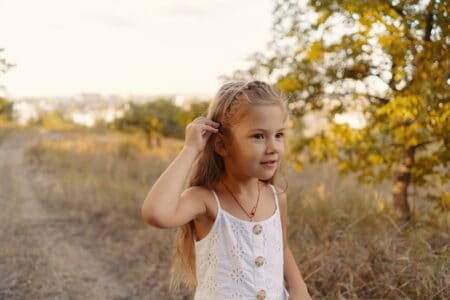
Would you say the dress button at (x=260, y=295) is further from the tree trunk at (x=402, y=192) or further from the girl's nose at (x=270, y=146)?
the tree trunk at (x=402, y=192)

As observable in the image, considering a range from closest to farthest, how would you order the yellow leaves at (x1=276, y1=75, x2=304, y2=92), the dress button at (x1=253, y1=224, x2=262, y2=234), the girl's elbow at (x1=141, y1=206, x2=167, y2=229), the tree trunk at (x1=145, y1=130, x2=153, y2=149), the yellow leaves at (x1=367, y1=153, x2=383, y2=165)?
1. the girl's elbow at (x1=141, y1=206, x2=167, y2=229)
2. the dress button at (x1=253, y1=224, x2=262, y2=234)
3. the yellow leaves at (x1=367, y1=153, x2=383, y2=165)
4. the yellow leaves at (x1=276, y1=75, x2=304, y2=92)
5. the tree trunk at (x1=145, y1=130, x2=153, y2=149)

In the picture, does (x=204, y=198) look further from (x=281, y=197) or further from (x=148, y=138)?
(x=148, y=138)

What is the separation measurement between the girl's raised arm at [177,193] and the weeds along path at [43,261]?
1.98 m

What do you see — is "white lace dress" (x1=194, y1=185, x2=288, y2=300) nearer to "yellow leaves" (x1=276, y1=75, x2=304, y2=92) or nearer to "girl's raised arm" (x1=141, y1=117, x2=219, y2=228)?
"girl's raised arm" (x1=141, y1=117, x2=219, y2=228)

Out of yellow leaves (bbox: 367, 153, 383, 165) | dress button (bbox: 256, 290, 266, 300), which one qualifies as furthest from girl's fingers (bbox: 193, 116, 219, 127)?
yellow leaves (bbox: 367, 153, 383, 165)

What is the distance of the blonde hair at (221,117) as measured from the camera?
1.83m

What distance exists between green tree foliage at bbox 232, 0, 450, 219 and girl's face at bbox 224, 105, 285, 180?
101 centimetres

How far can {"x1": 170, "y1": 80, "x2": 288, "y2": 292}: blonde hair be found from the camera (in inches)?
72.1

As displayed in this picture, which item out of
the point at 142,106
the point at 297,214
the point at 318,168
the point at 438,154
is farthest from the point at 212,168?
the point at 142,106

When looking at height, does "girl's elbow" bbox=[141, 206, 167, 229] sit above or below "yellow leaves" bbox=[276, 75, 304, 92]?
below

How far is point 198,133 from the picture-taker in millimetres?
1796

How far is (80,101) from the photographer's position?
5412 centimetres

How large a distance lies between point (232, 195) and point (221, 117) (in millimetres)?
340

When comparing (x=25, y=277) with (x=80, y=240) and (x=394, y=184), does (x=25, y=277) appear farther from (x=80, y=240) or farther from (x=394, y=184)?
(x=394, y=184)
